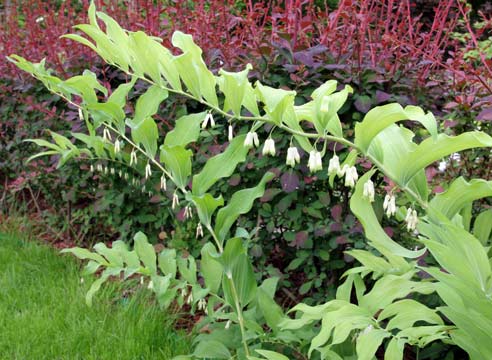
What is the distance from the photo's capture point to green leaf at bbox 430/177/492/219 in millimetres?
1388

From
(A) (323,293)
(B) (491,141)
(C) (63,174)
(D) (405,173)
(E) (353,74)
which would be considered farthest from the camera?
(C) (63,174)

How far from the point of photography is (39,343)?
2.71m

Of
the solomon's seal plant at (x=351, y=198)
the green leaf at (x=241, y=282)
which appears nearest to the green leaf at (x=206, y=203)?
the solomon's seal plant at (x=351, y=198)

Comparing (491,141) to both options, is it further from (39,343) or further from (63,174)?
(63,174)

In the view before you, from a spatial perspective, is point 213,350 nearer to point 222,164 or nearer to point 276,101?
point 222,164

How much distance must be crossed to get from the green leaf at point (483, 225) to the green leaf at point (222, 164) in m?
0.74

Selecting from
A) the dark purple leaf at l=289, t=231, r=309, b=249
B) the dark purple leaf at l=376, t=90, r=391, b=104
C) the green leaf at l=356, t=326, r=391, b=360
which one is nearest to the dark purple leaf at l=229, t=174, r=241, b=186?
the dark purple leaf at l=289, t=231, r=309, b=249

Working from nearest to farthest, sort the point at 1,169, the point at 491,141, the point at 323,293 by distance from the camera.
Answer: the point at 491,141 → the point at 323,293 → the point at 1,169

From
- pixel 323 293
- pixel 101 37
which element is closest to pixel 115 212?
pixel 323 293

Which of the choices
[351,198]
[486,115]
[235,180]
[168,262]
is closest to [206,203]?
[351,198]

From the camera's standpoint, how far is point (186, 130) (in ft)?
5.88

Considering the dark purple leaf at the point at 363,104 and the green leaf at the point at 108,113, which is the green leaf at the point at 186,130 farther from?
the dark purple leaf at the point at 363,104

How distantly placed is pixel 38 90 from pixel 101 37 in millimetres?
2800

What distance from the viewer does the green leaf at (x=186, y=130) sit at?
1.77m
